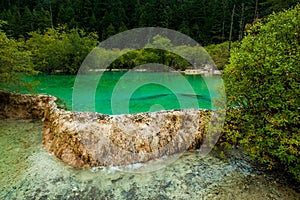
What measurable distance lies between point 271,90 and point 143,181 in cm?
337

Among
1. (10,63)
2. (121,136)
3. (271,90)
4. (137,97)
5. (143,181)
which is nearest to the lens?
(271,90)

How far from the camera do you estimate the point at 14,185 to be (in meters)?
4.84

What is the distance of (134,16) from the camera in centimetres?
4128

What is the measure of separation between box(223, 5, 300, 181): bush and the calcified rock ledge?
144 cm

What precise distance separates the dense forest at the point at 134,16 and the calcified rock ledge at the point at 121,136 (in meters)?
30.1

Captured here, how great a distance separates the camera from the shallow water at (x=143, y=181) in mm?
4551

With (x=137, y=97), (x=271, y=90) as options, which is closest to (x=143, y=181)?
(x=271, y=90)

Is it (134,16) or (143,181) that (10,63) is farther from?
(134,16)

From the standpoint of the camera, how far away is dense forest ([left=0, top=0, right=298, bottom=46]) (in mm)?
33906

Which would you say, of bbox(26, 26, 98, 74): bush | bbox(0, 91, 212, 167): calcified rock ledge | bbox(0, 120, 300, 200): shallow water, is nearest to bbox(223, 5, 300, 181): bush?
bbox(0, 120, 300, 200): shallow water

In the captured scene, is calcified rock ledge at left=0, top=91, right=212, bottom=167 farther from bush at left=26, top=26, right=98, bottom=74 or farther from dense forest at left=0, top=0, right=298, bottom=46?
dense forest at left=0, top=0, right=298, bottom=46

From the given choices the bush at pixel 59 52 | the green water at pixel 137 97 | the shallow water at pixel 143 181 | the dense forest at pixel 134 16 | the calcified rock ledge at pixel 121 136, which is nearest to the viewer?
the shallow water at pixel 143 181

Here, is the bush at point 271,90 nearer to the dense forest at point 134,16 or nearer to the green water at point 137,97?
the green water at point 137,97

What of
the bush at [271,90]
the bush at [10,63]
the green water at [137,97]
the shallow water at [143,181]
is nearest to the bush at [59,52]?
the green water at [137,97]
